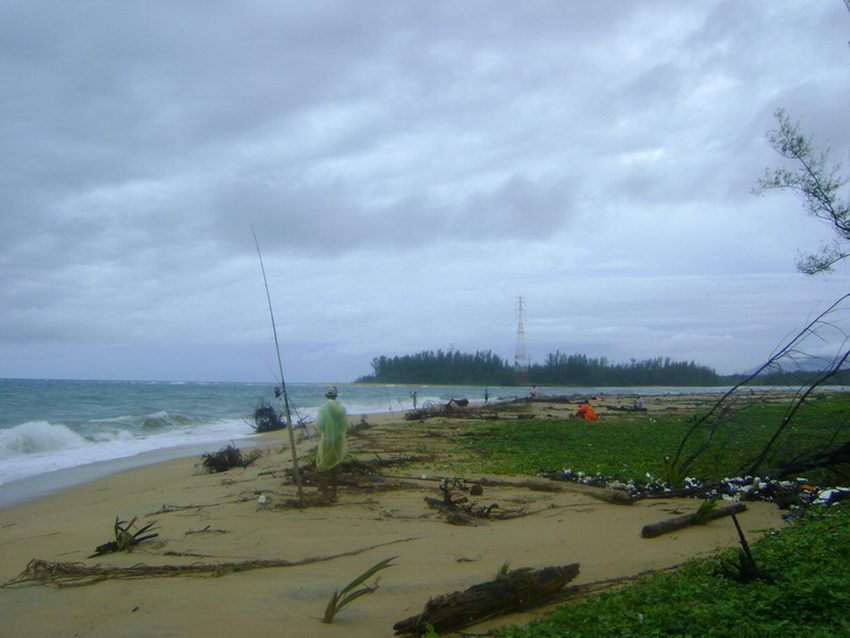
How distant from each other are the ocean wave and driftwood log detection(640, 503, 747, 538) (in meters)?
18.9

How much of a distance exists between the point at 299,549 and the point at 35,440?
59.1 ft

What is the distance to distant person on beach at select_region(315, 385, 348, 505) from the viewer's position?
9.06m

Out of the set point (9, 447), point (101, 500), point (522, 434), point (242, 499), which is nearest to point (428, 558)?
point (242, 499)

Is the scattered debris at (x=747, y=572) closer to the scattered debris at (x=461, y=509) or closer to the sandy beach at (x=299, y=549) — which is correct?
the sandy beach at (x=299, y=549)

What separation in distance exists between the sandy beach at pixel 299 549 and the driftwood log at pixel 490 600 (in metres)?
0.10

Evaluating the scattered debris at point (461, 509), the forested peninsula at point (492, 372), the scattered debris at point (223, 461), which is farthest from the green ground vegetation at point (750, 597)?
the forested peninsula at point (492, 372)

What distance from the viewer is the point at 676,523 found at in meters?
6.63

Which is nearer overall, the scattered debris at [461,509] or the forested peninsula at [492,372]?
the scattered debris at [461,509]

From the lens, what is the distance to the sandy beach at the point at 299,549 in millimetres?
4637

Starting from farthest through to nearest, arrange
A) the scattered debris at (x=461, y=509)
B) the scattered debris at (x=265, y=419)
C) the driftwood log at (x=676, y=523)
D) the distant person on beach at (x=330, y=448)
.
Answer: the scattered debris at (x=265, y=419) < the distant person on beach at (x=330, y=448) < the scattered debris at (x=461, y=509) < the driftwood log at (x=676, y=523)

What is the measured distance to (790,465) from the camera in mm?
8125

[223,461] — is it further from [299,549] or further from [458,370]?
[458,370]

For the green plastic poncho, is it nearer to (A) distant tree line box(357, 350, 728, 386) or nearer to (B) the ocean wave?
(B) the ocean wave

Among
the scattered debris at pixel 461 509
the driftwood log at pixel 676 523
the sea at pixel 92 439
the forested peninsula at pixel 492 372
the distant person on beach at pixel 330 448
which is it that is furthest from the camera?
the forested peninsula at pixel 492 372
